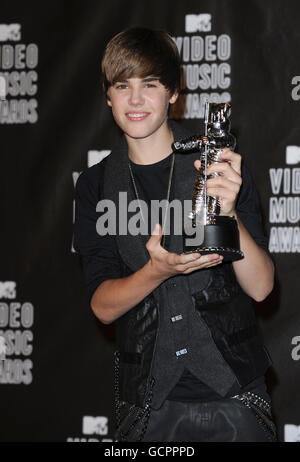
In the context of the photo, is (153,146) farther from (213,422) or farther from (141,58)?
(213,422)

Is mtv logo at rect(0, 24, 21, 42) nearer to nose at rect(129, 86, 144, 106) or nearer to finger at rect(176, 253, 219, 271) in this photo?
nose at rect(129, 86, 144, 106)

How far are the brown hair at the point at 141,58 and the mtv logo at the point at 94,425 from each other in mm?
1764

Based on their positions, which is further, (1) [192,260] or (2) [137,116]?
(2) [137,116]

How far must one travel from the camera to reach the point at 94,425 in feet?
10.1

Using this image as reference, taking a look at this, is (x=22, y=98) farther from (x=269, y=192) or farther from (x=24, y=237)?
(x=269, y=192)

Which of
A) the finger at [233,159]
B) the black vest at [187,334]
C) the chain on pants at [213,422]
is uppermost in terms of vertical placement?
the finger at [233,159]

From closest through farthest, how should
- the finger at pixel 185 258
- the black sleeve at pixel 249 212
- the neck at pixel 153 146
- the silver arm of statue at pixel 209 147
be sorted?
1. the finger at pixel 185 258
2. the silver arm of statue at pixel 209 147
3. the black sleeve at pixel 249 212
4. the neck at pixel 153 146

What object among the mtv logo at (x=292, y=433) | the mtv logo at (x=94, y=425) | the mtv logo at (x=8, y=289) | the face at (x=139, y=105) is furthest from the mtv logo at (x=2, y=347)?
the face at (x=139, y=105)

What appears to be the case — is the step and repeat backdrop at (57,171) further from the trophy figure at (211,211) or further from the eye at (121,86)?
the trophy figure at (211,211)

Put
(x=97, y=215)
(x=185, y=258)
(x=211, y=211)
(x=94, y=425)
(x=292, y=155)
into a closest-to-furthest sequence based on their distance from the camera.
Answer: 1. (x=185, y=258)
2. (x=211, y=211)
3. (x=97, y=215)
4. (x=292, y=155)
5. (x=94, y=425)

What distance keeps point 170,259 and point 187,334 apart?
31cm

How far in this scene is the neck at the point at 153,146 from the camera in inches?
77.2

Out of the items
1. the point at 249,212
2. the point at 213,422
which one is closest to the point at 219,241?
the point at 249,212

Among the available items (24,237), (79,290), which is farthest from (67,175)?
(79,290)
